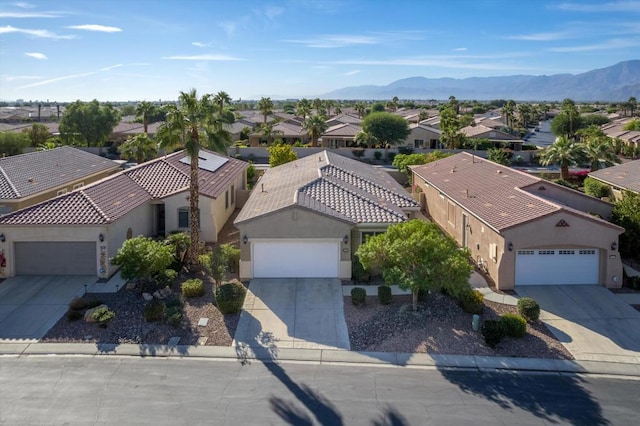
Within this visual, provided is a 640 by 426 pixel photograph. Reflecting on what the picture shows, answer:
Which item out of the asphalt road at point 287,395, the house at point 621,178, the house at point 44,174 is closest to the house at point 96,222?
the house at point 44,174

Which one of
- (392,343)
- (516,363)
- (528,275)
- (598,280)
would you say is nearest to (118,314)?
(392,343)

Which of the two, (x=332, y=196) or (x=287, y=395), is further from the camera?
(x=332, y=196)

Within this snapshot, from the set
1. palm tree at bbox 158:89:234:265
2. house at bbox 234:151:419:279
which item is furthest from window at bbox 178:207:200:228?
house at bbox 234:151:419:279

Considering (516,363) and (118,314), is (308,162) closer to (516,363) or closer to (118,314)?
(118,314)

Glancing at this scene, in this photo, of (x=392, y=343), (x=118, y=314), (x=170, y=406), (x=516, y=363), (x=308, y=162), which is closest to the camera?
(x=170, y=406)

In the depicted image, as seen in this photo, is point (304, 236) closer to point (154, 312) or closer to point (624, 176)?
point (154, 312)

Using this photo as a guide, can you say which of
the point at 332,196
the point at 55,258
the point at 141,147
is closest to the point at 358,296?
the point at 332,196

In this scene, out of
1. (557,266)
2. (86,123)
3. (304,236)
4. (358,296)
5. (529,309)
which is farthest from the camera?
(86,123)
